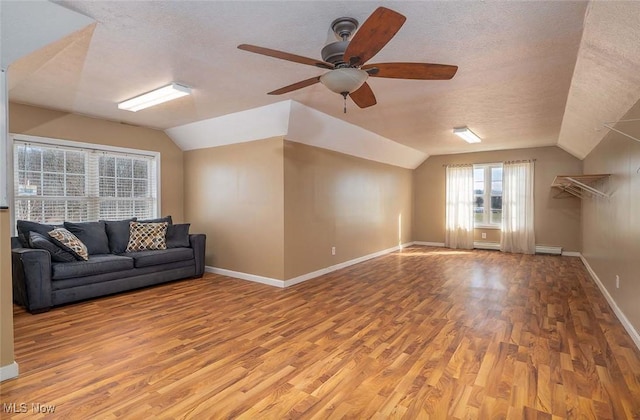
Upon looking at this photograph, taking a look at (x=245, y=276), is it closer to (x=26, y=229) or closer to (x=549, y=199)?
(x=26, y=229)

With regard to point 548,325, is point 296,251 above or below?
above

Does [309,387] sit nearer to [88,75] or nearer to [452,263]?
[88,75]

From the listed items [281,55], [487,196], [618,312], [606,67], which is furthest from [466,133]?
[281,55]

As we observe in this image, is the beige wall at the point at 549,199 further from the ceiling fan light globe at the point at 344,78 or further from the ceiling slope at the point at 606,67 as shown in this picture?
the ceiling fan light globe at the point at 344,78

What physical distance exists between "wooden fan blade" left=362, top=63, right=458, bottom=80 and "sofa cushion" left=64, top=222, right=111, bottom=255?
4302 millimetres

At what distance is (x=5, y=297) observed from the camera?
2.22 m

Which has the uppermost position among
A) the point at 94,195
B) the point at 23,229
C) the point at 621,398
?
the point at 94,195

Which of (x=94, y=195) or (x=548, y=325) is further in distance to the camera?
(x=94, y=195)

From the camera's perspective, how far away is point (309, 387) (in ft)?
7.00

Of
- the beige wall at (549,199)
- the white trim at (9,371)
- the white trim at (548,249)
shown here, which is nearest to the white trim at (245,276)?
the white trim at (9,371)

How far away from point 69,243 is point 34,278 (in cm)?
51

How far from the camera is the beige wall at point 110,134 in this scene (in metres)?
4.15

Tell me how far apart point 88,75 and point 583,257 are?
848 cm

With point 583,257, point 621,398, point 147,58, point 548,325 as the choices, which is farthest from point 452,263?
point 147,58
